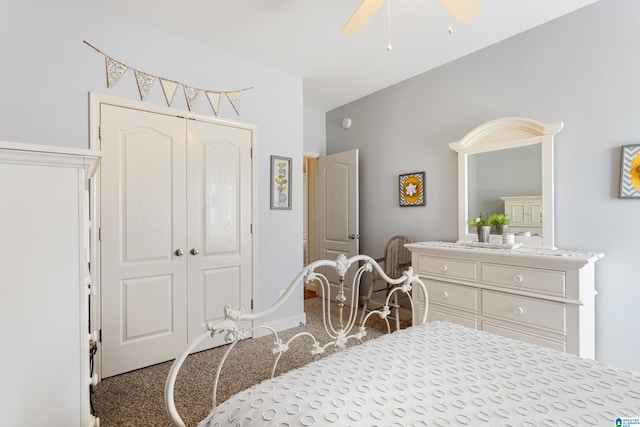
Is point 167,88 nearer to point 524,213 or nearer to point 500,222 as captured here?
point 500,222

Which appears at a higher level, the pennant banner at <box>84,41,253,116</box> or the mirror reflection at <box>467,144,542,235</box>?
the pennant banner at <box>84,41,253,116</box>

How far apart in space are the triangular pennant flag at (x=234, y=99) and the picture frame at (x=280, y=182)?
587 millimetres

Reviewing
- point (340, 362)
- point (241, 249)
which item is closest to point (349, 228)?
point (241, 249)

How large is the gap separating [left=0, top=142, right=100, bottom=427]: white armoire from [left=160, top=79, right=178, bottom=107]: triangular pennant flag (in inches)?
63.2

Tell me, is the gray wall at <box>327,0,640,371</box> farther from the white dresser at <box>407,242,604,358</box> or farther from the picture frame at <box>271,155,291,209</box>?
the picture frame at <box>271,155,291,209</box>

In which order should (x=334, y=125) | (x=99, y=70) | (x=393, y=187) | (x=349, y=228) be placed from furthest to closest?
1. (x=334, y=125)
2. (x=349, y=228)
3. (x=393, y=187)
4. (x=99, y=70)

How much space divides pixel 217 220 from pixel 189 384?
4.41ft

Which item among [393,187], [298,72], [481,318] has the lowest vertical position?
[481,318]

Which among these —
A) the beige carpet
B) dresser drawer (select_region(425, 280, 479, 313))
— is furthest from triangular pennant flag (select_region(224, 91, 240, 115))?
dresser drawer (select_region(425, 280, 479, 313))

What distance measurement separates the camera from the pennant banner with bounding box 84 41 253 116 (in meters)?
2.35

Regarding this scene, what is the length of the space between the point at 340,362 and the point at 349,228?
2.93 m

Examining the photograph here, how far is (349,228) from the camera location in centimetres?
408

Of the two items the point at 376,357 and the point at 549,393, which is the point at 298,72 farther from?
the point at 549,393

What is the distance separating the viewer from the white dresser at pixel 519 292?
204cm
